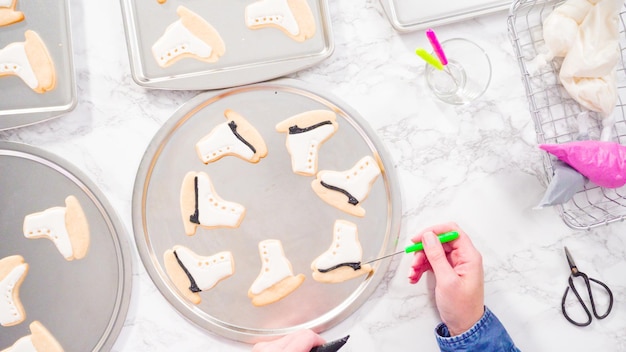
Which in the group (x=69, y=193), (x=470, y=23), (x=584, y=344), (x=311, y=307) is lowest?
(x=584, y=344)

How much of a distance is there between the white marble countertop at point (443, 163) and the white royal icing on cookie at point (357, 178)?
0.06 m

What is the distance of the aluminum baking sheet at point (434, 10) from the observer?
1.00 metres

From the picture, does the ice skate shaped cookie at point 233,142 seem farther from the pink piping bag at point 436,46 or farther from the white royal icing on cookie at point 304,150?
the pink piping bag at point 436,46

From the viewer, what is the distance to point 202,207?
3.15 ft

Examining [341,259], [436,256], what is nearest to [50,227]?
[341,259]

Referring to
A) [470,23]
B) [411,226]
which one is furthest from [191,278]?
[470,23]

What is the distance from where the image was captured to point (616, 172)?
2.99 feet

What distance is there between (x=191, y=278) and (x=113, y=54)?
40 centimetres

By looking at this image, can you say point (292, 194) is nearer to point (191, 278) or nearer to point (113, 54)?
point (191, 278)

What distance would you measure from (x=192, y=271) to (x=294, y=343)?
204 millimetres

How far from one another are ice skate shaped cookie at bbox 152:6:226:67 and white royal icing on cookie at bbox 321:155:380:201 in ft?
0.92

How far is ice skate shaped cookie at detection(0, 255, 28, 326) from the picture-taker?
3.03ft

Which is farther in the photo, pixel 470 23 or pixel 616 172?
pixel 470 23

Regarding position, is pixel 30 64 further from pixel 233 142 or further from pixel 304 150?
pixel 304 150
